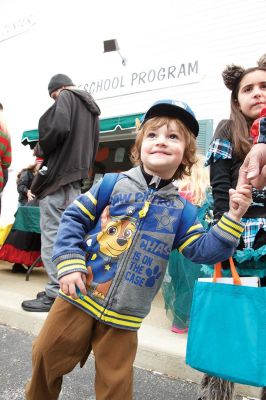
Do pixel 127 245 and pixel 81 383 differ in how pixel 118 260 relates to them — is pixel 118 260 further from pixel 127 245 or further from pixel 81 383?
pixel 81 383

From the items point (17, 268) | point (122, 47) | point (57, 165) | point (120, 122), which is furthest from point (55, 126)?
point (122, 47)

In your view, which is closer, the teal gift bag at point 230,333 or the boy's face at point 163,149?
the teal gift bag at point 230,333

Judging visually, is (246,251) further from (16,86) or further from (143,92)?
(16,86)

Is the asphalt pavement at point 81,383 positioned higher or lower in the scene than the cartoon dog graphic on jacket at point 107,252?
lower

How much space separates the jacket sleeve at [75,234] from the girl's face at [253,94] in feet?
2.79

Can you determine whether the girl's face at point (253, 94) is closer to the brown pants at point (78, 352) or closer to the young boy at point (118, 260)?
the young boy at point (118, 260)

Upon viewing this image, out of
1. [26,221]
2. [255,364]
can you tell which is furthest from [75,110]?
[255,364]

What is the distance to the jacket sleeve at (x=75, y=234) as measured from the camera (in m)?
1.34

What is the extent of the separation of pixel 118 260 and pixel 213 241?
38cm

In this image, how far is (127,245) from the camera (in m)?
1.41

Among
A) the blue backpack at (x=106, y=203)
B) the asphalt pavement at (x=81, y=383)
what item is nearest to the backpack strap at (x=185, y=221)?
the blue backpack at (x=106, y=203)

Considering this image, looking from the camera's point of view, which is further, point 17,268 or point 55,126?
point 17,268

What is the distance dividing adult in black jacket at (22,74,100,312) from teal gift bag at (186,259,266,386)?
66.2 inches

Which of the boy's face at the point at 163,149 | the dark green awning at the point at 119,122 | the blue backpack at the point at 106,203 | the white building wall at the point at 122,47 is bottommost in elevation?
the blue backpack at the point at 106,203
